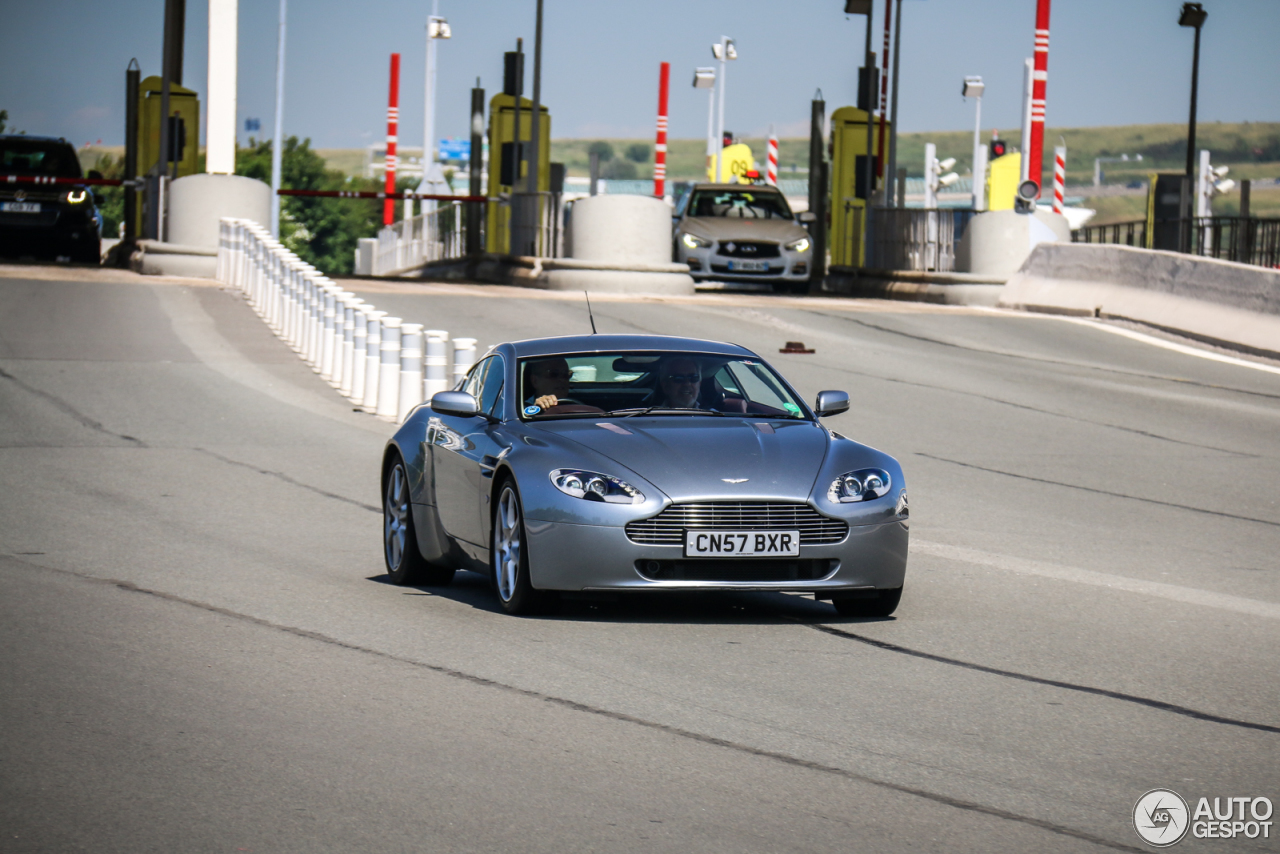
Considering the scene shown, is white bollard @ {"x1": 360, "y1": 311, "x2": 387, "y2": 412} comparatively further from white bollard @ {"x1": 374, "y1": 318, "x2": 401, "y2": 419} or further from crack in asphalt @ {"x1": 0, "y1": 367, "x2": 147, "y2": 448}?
crack in asphalt @ {"x1": 0, "y1": 367, "x2": 147, "y2": 448}

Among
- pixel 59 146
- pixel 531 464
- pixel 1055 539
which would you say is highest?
pixel 59 146

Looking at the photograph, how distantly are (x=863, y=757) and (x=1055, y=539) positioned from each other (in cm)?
588

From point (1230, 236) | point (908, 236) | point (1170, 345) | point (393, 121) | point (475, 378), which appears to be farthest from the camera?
point (393, 121)

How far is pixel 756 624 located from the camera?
8258mm

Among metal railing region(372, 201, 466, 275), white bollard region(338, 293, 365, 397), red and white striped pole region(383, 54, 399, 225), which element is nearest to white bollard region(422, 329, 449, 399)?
white bollard region(338, 293, 365, 397)

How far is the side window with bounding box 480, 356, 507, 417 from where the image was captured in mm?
9180

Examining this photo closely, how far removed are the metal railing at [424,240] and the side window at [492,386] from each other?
35.7m

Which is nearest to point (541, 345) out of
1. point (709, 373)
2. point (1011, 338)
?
point (709, 373)

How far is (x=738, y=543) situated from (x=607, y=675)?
1.14 metres

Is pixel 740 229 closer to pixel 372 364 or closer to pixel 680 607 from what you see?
pixel 372 364

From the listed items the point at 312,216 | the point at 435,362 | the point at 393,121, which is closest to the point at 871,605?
the point at 435,362

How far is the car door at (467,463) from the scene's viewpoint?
8695 millimetres

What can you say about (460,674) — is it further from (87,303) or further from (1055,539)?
(87,303)

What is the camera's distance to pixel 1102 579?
971 centimetres
